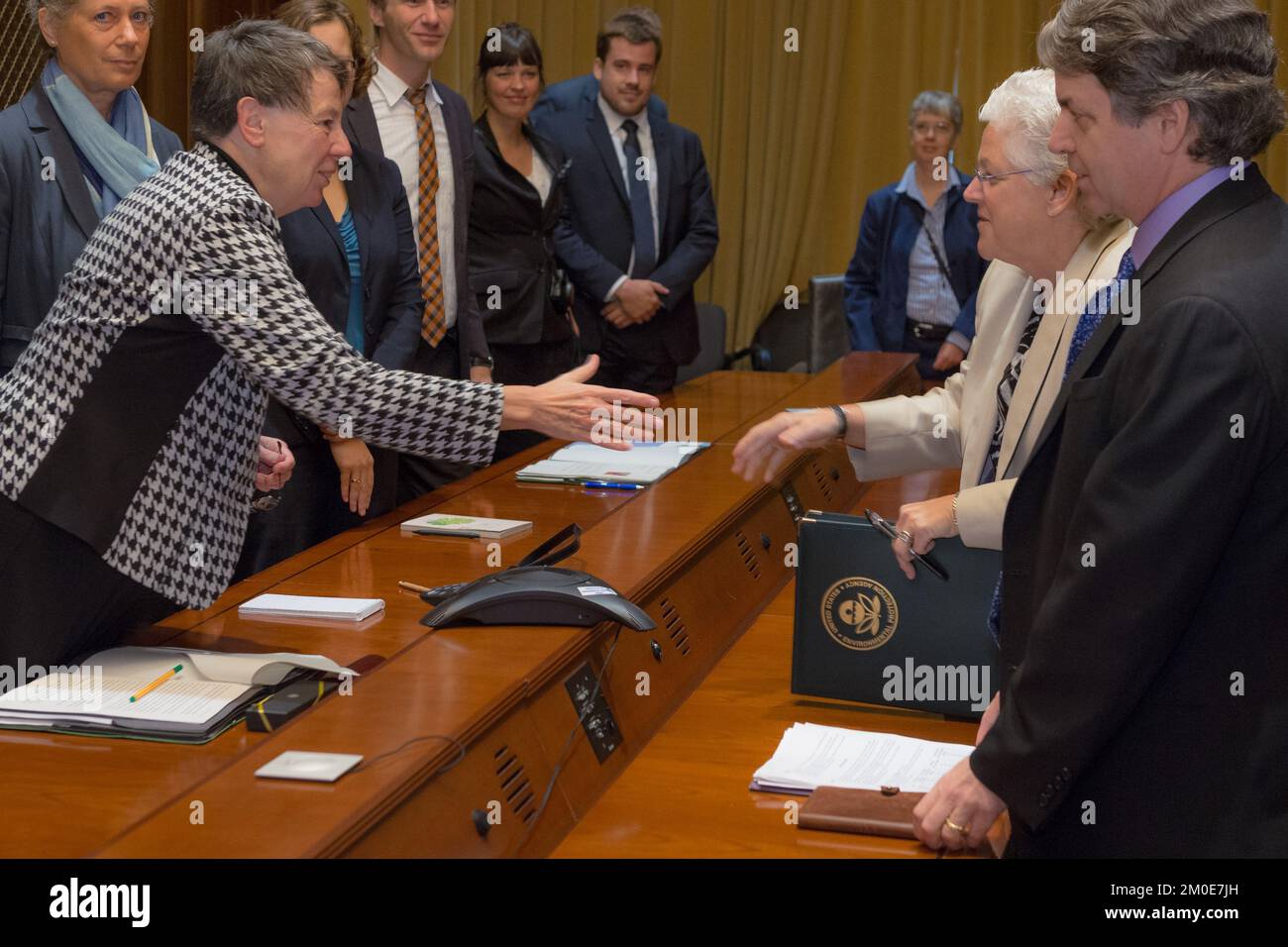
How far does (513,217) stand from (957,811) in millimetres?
3023

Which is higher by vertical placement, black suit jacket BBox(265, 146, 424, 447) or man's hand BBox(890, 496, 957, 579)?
black suit jacket BBox(265, 146, 424, 447)

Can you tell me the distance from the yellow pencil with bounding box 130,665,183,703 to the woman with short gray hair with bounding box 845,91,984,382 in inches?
151

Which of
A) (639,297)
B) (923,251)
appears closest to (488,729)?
(639,297)

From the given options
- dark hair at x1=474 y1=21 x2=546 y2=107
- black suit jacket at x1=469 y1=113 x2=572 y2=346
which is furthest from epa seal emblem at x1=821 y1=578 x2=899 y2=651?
dark hair at x1=474 y1=21 x2=546 y2=107

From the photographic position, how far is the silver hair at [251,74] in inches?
81.3

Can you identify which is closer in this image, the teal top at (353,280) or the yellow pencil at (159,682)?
the yellow pencil at (159,682)

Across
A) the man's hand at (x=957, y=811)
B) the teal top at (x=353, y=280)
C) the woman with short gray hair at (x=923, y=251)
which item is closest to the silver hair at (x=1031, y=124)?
the man's hand at (x=957, y=811)

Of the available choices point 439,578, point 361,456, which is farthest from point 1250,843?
point 361,456

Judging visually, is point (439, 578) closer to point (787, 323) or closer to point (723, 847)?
point (723, 847)

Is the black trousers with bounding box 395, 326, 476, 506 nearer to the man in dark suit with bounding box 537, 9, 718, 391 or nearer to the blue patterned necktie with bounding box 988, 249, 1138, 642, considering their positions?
the man in dark suit with bounding box 537, 9, 718, 391

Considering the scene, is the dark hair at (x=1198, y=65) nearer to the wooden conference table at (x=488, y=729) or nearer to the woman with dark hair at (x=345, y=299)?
the wooden conference table at (x=488, y=729)

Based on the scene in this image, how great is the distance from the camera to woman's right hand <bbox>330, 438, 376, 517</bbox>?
2.84 meters

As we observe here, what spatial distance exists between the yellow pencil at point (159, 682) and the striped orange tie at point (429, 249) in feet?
5.43

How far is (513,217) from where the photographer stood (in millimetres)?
4293
